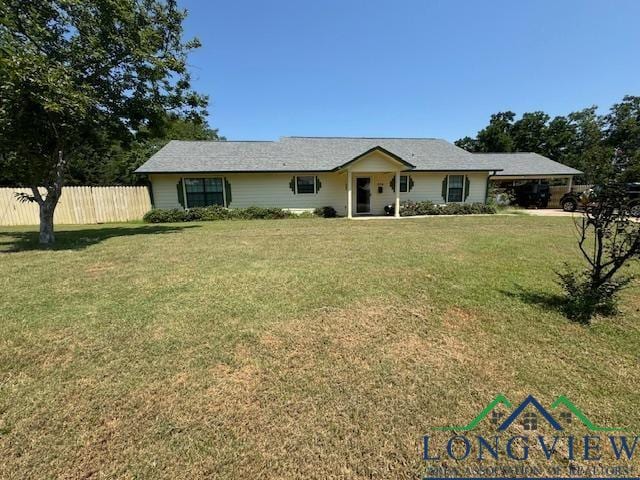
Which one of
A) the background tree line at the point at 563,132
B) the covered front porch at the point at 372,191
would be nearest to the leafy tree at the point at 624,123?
the background tree line at the point at 563,132

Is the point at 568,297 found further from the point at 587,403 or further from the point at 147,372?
the point at 147,372

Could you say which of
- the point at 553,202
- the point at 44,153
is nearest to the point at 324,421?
the point at 44,153

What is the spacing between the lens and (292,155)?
18.2 m

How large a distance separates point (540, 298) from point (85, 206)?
18916mm

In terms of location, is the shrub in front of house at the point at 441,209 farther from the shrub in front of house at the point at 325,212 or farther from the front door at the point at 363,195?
the shrub in front of house at the point at 325,212

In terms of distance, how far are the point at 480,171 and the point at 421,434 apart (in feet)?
62.7

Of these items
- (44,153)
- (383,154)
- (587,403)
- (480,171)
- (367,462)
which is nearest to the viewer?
(367,462)

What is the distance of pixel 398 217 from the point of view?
16.1 metres

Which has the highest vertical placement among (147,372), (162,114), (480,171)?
(162,114)

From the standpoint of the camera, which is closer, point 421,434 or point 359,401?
point 421,434

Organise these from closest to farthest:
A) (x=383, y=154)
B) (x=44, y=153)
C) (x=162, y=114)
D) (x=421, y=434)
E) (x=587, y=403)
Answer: (x=421, y=434) → (x=587, y=403) → (x=44, y=153) → (x=162, y=114) → (x=383, y=154)

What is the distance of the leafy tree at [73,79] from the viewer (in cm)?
761

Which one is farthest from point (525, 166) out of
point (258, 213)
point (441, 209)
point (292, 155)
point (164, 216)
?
point (164, 216)

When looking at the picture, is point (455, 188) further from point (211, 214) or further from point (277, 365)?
point (277, 365)
